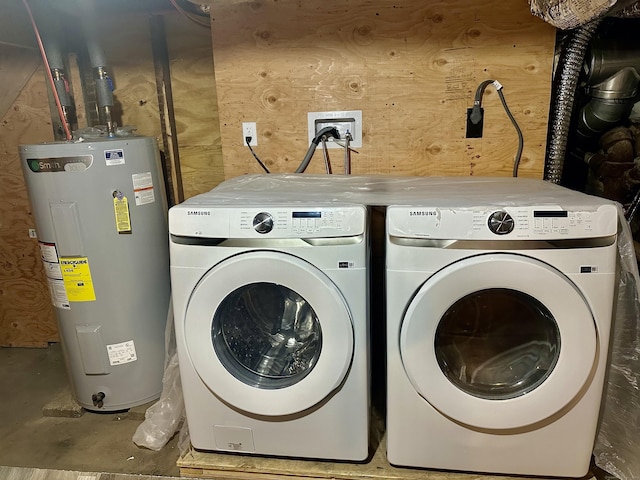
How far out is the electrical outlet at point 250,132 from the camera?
1981 mm

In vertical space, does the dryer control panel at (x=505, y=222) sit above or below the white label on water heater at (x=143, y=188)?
below

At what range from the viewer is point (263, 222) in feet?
4.12

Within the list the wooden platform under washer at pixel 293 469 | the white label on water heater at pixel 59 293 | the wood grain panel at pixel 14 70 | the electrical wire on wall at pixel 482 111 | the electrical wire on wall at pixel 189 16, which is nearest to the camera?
the wooden platform under washer at pixel 293 469

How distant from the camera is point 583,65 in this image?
1897mm

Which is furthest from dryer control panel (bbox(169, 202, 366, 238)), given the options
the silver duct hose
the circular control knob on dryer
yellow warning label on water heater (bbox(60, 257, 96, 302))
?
the silver duct hose

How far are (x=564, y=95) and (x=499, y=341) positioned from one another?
106 cm

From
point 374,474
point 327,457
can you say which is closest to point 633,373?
point 374,474

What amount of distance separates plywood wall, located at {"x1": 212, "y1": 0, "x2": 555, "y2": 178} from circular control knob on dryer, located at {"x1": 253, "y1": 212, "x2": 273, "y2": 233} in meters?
0.79

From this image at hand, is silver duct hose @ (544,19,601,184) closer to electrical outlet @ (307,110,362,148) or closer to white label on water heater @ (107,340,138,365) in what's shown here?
electrical outlet @ (307,110,362,148)

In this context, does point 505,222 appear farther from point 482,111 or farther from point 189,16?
point 189,16

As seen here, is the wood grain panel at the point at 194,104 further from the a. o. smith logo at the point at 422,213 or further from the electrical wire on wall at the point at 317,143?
the a. o. smith logo at the point at 422,213

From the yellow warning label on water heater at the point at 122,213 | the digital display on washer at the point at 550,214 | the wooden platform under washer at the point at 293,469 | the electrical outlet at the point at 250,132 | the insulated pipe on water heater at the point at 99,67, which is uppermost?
the insulated pipe on water heater at the point at 99,67

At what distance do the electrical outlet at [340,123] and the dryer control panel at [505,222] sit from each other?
2.64 feet

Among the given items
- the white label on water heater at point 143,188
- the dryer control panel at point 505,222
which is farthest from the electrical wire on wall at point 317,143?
the dryer control panel at point 505,222
